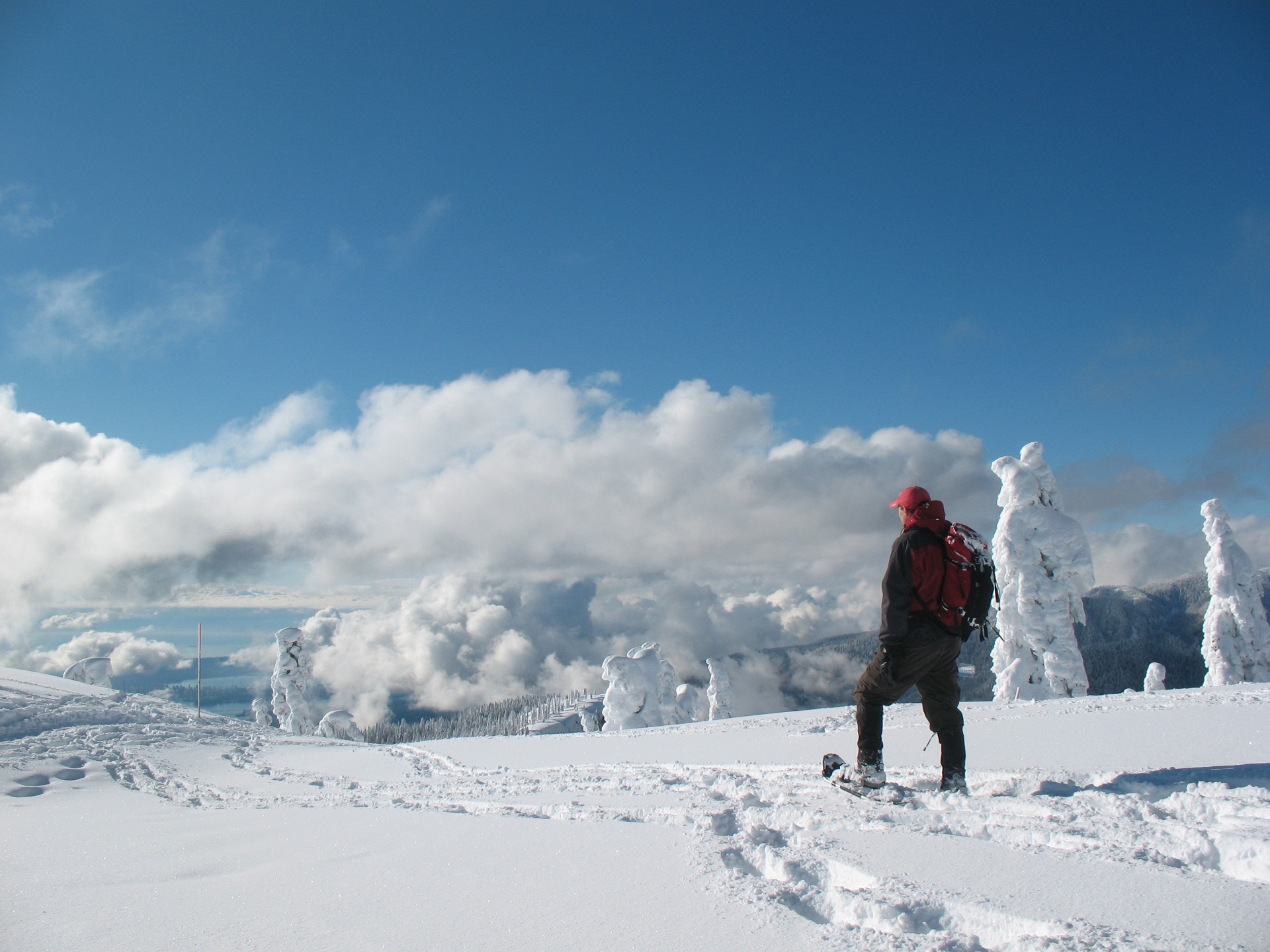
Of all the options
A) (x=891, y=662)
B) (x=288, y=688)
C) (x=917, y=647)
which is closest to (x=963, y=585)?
(x=917, y=647)

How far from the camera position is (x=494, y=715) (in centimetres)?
18212

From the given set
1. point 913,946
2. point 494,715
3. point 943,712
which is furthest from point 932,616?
point 494,715

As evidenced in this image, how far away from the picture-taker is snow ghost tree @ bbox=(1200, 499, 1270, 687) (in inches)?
1168

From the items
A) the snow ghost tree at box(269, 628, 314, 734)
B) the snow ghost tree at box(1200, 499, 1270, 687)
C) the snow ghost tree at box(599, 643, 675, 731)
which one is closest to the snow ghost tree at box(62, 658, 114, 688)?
the snow ghost tree at box(269, 628, 314, 734)

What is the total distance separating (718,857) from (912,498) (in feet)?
9.68

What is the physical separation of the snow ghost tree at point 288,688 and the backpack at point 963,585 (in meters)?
40.5

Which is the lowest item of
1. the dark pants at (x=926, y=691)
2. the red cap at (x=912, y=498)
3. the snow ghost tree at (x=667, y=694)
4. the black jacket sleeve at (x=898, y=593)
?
the snow ghost tree at (x=667, y=694)

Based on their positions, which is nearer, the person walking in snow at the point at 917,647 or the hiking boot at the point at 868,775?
the hiking boot at the point at 868,775

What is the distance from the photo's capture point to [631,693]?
33250 mm

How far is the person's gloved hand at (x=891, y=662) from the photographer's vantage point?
4.91m

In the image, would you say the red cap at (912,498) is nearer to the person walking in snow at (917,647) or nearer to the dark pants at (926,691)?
the person walking in snow at (917,647)

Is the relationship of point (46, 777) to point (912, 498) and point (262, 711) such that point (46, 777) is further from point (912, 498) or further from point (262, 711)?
point (262, 711)

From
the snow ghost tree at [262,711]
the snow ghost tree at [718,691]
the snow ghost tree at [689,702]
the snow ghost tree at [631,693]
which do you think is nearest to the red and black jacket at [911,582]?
the snow ghost tree at [631,693]

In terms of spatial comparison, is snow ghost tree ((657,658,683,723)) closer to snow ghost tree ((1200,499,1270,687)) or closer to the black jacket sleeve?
snow ghost tree ((1200,499,1270,687))
